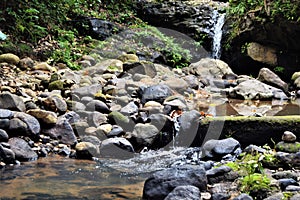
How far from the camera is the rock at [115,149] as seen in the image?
4727mm

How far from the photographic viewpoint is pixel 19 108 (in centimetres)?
506

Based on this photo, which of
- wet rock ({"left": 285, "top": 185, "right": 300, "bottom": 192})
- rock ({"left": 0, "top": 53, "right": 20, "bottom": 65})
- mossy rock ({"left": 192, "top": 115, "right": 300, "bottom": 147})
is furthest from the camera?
rock ({"left": 0, "top": 53, "right": 20, "bottom": 65})

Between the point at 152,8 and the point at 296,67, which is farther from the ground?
the point at 152,8

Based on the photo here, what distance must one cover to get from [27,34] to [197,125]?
5.46 metres

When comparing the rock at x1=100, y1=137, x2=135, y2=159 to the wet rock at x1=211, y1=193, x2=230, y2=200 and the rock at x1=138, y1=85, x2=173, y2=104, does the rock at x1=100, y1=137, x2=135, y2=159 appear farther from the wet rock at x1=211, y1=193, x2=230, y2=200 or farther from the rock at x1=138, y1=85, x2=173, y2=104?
the wet rock at x1=211, y1=193, x2=230, y2=200

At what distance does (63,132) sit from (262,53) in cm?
773

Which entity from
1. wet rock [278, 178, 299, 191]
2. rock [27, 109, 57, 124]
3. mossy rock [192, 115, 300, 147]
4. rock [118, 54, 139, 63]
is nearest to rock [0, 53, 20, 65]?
rock [118, 54, 139, 63]

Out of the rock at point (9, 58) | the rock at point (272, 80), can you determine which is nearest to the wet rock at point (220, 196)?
the rock at point (9, 58)

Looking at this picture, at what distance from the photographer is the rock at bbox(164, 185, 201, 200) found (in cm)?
283

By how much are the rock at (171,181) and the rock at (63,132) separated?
2.03 meters

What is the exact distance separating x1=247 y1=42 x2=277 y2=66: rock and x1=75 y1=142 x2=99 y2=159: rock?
759 centimetres

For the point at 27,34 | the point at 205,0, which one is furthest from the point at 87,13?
the point at 205,0

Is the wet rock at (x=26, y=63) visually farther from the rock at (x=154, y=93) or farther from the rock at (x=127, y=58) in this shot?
the rock at (x=154, y=93)

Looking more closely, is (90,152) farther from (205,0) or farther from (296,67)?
(205,0)
